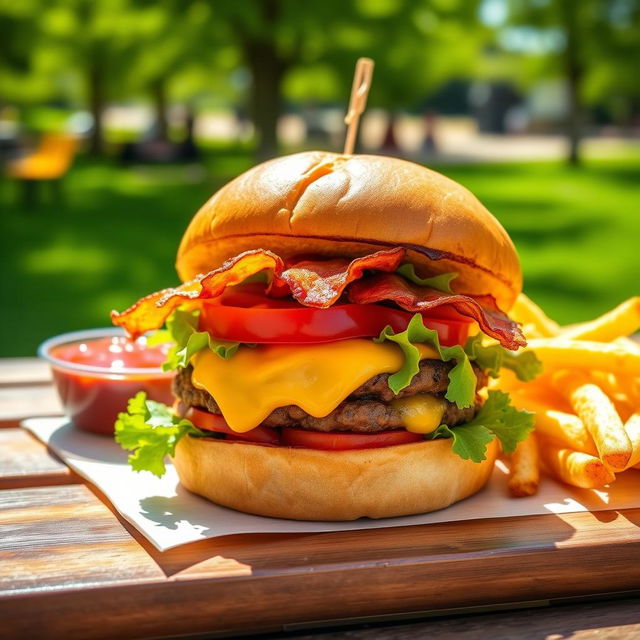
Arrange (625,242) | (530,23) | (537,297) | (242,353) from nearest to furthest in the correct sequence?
1. (242,353)
2. (537,297)
3. (625,242)
4. (530,23)

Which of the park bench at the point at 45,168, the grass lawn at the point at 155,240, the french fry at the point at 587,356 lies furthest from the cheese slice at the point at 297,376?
the park bench at the point at 45,168

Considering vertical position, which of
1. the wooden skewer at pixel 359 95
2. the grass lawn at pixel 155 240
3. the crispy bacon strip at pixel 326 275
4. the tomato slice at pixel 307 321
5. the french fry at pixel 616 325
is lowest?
the grass lawn at pixel 155 240

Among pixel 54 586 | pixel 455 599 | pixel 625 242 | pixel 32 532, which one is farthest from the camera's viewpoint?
pixel 625 242

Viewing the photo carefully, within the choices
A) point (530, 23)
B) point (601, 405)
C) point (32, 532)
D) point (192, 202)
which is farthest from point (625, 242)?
point (530, 23)

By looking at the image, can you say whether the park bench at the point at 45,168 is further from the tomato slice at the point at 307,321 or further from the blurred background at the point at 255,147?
the tomato slice at the point at 307,321

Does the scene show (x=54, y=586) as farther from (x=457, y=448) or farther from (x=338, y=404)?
(x=457, y=448)

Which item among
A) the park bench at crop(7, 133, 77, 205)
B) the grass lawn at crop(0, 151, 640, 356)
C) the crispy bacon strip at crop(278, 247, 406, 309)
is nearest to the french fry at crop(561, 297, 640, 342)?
the crispy bacon strip at crop(278, 247, 406, 309)

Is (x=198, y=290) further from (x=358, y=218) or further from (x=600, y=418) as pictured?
(x=600, y=418)
